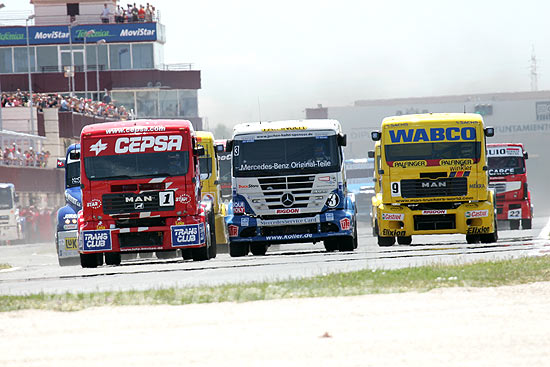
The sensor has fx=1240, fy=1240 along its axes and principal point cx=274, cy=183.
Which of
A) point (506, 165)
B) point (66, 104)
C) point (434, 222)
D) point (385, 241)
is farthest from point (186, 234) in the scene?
point (66, 104)

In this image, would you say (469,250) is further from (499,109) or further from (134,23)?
(499,109)

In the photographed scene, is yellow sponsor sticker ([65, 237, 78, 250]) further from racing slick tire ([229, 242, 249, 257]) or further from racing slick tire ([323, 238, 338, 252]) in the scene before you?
racing slick tire ([323, 238, 338, 252])

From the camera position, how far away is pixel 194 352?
34.4 feet

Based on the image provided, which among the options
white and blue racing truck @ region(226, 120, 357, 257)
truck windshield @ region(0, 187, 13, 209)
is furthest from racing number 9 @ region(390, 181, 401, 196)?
truck windshield @ region(0, 187, 13, 209)

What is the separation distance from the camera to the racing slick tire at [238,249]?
25.4 meters

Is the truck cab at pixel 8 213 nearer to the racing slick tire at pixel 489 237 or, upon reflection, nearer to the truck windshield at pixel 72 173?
the truck windshield at pixel 72 173

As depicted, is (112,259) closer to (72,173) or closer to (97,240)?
(97,240)

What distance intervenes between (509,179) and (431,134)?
47.0ft

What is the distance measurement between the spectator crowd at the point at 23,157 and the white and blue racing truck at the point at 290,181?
1408 inches

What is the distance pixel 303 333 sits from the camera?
1140 centimetres

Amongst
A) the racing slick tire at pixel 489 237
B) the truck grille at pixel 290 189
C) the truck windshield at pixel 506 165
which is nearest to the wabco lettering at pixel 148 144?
the truck grille at pixel 290 189

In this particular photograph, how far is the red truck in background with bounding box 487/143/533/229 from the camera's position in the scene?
38844 mm

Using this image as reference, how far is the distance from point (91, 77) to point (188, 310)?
84.9 meters

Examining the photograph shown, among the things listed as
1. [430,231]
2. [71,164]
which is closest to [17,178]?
[71,164]
